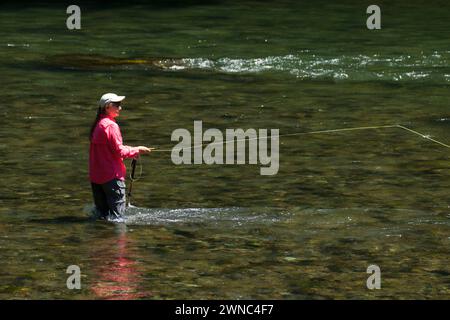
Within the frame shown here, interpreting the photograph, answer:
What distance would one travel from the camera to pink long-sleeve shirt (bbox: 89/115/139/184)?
44.3 feet

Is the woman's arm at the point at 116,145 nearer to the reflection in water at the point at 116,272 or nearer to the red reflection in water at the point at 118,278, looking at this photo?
the reflection in water at the point at 116,272

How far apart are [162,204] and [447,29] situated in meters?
17.9

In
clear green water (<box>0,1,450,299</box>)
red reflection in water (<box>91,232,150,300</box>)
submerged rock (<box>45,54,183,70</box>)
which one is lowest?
red reflection in water (<box>91,232,150,300</box>)

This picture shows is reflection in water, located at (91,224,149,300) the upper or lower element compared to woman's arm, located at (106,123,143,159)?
lower

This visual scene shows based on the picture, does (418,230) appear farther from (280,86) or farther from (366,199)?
(280,86)

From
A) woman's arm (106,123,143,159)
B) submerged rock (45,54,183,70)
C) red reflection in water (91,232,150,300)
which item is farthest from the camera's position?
submerged rock (45,54,183,70)

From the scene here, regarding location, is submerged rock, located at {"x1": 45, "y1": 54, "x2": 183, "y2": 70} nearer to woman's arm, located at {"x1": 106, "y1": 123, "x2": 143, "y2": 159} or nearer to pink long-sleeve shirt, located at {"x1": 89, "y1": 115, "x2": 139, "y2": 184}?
pink long-sleeve shirt, located at {"x1": 89, "y1": 115, "x2": 139, "y2": 184}

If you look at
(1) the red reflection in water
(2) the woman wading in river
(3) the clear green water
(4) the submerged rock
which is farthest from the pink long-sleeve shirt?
(4) the submerged rock

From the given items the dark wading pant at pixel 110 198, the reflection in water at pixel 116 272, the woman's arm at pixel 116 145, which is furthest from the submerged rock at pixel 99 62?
the reflection in water at pixel 116 272

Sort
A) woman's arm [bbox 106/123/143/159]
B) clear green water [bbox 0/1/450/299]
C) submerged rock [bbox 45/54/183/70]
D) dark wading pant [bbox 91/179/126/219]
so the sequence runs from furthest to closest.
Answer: submerged rock [bbox 45/54/183/70]
dark wading pant [bbox 91/179/126/219]
woman's arm [bbox 106/123/143/159]
clear green water [bbox 0/1/450/299]

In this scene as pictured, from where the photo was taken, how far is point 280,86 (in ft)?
78.7

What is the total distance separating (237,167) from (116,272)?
5.16 meters

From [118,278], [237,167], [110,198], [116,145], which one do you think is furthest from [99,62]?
[118,278]

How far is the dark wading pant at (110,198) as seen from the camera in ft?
45.0
